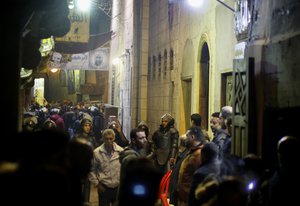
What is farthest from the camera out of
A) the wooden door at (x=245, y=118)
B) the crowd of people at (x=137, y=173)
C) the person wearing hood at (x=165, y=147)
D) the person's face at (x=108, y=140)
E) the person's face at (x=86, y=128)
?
the person wearing hood at (x=165, y=147)

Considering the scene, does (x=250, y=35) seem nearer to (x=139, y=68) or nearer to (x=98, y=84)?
(x=139, y=68)

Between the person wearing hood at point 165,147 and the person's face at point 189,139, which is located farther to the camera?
the person wearing hood at point 165,147

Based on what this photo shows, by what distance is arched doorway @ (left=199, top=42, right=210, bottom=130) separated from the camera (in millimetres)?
12719

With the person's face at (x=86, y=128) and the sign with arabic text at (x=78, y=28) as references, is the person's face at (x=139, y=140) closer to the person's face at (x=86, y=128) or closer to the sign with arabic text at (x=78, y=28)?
the person's face at (x=86, y=128)

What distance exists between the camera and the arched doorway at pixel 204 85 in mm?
12719

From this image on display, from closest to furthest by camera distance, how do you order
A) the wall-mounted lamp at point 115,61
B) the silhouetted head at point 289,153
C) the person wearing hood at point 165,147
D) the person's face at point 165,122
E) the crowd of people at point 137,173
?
the crowd of people at point 137,173, the silhouetted head at point 289,153, the person wearing hood at point 165,147, the person's face at point 165,122, the wall-mounted lamp at point 115,61

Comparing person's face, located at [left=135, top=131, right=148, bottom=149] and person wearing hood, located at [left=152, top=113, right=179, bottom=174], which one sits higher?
person's face, located at [left=135, top=131, right=148, bottom=149]

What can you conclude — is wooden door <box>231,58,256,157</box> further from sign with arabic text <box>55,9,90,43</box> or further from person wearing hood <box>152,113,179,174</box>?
sign with arabic text <box>55,9,90,43</box>

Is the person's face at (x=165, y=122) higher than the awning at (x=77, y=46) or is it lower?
lower

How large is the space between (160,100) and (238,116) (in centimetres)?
999

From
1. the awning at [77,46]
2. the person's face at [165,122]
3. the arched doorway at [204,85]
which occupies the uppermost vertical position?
the awning at [77,46]

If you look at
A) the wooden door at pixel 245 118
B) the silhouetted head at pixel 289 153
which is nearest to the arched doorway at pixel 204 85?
the wooden door at pixel 245 118

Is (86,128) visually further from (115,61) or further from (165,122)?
(115,61)

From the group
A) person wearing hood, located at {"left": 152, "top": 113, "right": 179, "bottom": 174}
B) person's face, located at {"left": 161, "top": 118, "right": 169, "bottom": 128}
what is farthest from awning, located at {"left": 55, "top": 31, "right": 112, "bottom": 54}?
person wearing hood, located at {"left": 152, "top": 113, "right": 179, "bottom": 174}
